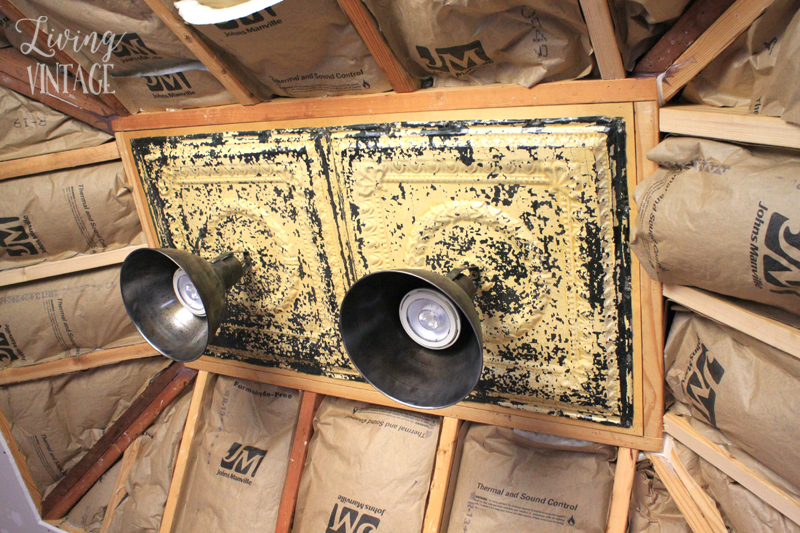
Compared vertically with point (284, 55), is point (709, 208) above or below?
below

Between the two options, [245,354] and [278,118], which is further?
[245,354]

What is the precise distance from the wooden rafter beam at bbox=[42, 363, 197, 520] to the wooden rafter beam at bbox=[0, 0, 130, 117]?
1232mm

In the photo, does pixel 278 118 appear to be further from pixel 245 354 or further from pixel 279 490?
pixel 279 490

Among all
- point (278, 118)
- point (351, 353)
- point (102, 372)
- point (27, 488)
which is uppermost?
point (278, 118)

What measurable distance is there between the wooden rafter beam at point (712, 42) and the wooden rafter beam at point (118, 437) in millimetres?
2347

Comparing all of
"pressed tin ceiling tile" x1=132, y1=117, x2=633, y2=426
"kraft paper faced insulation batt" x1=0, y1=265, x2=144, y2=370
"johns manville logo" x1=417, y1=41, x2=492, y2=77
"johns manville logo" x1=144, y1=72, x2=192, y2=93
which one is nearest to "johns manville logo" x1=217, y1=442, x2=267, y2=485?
"pressed tin ceiling tile" x1=132, y1=117, x2=633, y2=426

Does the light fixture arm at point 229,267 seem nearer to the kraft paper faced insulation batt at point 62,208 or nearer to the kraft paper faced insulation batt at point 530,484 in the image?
the kraft paper faced insulation batt at point 62,208

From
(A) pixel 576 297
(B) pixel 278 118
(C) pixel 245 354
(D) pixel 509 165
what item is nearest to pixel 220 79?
(B) pixel 278 118

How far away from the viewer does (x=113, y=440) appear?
254 cm

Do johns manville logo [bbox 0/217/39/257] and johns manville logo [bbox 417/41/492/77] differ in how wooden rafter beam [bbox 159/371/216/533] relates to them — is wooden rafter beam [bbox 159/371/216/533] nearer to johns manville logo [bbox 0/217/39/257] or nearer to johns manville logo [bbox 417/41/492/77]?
johns manville logo [bbox 0/217/39/257]

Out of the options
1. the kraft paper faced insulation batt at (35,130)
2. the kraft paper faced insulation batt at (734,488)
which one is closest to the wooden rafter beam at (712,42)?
the kraft paper faced insulation batt at (734,488)

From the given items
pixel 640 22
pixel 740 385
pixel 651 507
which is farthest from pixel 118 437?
pixel 640 22

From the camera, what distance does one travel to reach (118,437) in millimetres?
2533

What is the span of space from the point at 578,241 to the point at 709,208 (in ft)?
1.26
